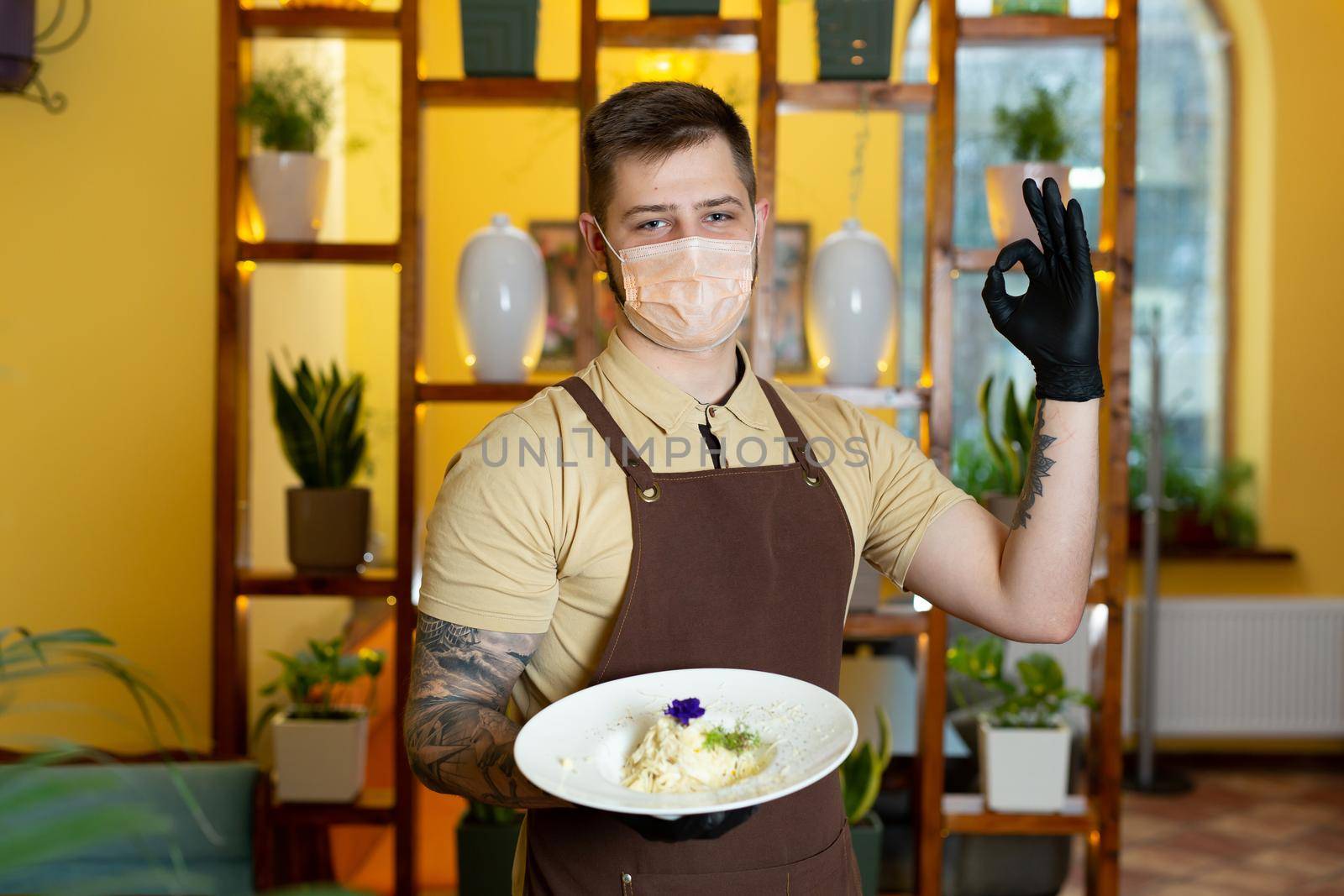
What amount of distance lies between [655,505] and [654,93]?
47 cm

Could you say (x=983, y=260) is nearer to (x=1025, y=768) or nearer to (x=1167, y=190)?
(x=1025, y=768)

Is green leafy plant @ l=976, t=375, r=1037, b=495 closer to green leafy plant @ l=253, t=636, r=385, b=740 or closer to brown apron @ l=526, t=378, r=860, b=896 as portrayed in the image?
brown apron @ l=526, t=378, r=860, b=896

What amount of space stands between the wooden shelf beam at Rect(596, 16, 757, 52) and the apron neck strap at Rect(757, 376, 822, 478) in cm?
116

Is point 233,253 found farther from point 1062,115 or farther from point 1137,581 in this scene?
point 1137,581

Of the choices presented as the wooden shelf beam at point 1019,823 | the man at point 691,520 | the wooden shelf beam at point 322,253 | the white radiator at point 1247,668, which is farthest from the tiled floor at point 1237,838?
the wooden shelf beam at point 322,253

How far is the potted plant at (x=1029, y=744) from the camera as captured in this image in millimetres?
2451

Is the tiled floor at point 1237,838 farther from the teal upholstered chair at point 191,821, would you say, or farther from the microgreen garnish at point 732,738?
the microgreen garnish at point 732,738

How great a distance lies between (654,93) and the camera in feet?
4.41

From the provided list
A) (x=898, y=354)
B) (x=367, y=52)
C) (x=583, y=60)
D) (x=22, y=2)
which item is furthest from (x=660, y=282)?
(x=898, y=354)

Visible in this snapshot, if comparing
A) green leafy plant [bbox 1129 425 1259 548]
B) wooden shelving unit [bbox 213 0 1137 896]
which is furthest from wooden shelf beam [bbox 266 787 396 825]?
green leafy plant [bbox 1129 425 1259 548]

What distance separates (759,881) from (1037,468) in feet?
1.84

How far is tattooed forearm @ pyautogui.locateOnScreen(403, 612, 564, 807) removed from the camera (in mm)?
1163

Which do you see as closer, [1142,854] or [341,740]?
[341,740]

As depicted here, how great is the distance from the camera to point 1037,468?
137cm
